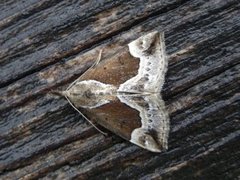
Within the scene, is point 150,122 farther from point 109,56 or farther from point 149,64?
point 109,56

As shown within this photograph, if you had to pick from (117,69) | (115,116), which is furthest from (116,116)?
(117,69)

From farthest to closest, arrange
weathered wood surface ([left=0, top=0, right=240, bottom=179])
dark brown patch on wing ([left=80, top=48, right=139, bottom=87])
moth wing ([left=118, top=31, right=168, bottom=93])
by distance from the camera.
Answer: dark brown patch on wing ([left=80, top=48, right=139, bottom=87]) → moth wing ([left=118, top=31, right=168, bottom=93]) → weathered wood surface ([left=0, top=0, right=240, bottom=179])

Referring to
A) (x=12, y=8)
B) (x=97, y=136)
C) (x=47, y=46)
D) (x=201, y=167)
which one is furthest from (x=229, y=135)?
(x=12, y=8)

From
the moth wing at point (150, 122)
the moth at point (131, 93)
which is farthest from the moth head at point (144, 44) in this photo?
the moth wing at point (150, 122)

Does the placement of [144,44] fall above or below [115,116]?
above

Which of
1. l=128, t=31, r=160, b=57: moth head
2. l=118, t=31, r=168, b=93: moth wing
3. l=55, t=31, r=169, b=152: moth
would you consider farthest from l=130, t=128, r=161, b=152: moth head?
l=128, t=31, r=160, b=57: moth head

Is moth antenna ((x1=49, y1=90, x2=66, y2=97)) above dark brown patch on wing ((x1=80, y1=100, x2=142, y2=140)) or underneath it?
above

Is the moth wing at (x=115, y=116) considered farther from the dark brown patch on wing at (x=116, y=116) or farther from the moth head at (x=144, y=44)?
the moth head at (x=144, y=44)

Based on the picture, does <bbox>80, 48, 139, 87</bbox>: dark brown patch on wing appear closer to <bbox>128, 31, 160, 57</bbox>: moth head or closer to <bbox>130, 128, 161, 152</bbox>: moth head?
<bbox>128, 31, 160, 57</bbox>: moth head
